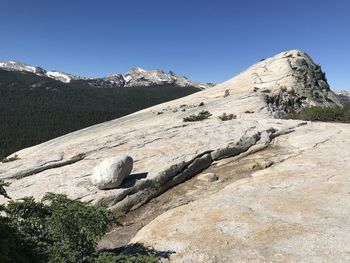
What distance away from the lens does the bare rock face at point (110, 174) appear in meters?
20.4

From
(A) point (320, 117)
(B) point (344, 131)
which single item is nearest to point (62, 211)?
(B) point (344, 131)

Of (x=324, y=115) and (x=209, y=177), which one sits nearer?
(x=209, y=177)

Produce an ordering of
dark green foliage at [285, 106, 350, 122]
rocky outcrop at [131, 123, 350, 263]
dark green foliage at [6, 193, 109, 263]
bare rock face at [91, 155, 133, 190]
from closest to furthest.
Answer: dark green foliage at [6, 193, 109, 263] → rocky outcrop at [131, 123, 350, 263] → bare rock face at [91, 155, 133, 190] → dark green foliage at [285, 106, 350, 122]

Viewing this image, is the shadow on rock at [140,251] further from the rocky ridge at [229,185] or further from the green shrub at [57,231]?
the green shrub at [57,231]

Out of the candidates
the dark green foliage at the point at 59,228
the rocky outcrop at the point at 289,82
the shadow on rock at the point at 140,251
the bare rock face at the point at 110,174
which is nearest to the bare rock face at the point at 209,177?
the bare rock face at the point at 110,174

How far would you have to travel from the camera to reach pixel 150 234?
1673cm

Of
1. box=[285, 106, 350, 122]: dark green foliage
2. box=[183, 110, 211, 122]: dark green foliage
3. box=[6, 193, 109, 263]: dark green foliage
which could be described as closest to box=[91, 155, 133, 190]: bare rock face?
box=[6, 193, 109, 263]: dark green foliage

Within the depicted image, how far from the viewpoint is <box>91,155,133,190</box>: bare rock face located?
20.4 m

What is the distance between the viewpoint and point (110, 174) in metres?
20.4

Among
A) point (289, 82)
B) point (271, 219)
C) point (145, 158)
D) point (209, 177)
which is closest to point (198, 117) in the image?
point (145, 158)

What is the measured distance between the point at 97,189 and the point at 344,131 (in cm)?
2070

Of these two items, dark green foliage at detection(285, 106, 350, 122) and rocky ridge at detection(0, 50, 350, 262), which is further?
dark green foliage at detection(285, 106, 350, 122)

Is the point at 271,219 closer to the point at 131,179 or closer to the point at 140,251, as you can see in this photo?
the point at 140,251

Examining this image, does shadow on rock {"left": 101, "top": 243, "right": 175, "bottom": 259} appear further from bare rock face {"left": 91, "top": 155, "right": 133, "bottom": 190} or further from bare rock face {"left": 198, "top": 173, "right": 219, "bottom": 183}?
bare rock face {"left": 198, "top": 173, "right": 219, "bottom": 183}
